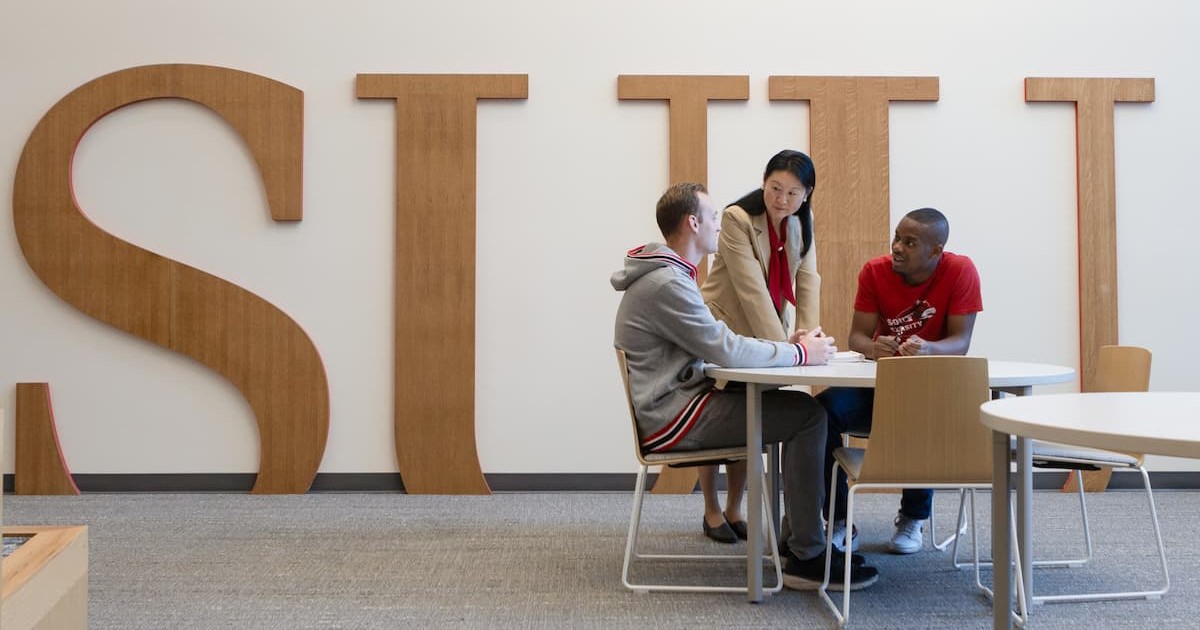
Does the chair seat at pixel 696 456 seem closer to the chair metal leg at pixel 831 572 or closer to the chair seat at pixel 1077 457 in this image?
the chair metal leg at pixel 831 572

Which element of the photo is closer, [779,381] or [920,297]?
[779,381]

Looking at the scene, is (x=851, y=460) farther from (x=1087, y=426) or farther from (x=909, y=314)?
(x=1087, y=426)

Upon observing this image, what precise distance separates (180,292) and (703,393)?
295 centimetres

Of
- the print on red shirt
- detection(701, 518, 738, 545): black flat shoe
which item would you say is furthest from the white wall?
the print on red shirt

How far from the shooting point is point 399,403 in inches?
185

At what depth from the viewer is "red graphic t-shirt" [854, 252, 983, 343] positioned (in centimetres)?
327

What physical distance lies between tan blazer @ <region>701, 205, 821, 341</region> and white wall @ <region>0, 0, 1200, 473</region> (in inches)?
52.4

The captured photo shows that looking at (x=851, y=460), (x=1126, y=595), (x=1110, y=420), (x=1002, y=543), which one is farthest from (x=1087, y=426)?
(x=1126, y=595)

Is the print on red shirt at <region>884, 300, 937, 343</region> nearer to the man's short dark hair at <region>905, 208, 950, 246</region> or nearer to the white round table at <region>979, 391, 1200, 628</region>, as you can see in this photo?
the man's short dark hair at <region>905, 208, 950, 246</region>

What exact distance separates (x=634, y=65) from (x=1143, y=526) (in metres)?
3.03

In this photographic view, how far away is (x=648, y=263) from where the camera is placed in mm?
2928

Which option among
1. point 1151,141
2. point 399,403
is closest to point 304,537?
point 399,403

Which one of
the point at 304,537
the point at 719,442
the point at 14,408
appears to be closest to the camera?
the point at 719,442

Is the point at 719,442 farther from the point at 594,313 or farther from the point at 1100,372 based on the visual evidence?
the point at 594,313
